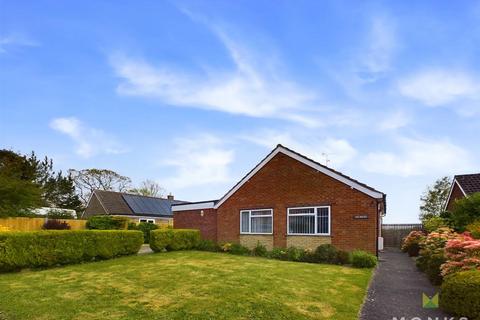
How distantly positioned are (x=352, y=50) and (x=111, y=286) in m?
11.2

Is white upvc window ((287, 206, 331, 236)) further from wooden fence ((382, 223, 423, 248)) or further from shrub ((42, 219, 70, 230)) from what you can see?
shrub ((42, 219, 70, 230))

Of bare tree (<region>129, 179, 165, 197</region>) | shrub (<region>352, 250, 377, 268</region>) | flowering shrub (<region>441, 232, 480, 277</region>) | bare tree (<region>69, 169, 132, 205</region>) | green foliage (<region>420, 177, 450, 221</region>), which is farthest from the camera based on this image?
bare tree (<region>129, 179, 165, 197</region>)

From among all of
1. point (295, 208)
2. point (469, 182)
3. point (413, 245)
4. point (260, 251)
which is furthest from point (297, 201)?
point (469, 182)

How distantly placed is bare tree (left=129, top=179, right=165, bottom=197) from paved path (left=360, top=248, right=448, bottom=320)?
46.4 m

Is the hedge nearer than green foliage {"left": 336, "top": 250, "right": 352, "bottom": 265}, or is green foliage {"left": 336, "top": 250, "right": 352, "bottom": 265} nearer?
the hedge

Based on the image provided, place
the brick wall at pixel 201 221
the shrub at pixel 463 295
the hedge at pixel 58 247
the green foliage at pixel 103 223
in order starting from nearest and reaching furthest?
the shrub at pixel 463 295 < the hedge at pixel 58 247 < the brick wall at pixel 201 221 < the green foliage at pixel 103 223

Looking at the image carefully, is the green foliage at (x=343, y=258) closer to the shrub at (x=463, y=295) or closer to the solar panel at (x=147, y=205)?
the shrub at (x=463, y=295)

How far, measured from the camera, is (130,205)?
40219 millimetres

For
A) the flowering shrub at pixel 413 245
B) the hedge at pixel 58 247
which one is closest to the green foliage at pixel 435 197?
the flowering shrub at pixel 413 245

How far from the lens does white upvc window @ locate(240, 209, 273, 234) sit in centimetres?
2069

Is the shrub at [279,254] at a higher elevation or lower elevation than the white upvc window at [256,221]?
lower

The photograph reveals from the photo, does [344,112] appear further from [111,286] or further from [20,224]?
[20,224]

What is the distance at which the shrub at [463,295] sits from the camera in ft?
23.8

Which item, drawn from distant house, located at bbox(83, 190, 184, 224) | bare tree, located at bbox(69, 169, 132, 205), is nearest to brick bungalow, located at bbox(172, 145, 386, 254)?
distant house, located at bbox(83, 190, 184, 224)
